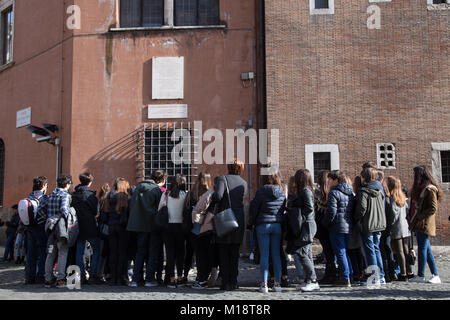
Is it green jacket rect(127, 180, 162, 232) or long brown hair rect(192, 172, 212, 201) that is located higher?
long brown hair rect(192, 172, 212, 201)

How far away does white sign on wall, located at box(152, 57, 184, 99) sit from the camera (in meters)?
A: 13.6

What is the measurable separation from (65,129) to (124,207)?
641 centimetres

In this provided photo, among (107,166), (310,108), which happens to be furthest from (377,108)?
(107,166)

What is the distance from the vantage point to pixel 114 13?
1404 cm

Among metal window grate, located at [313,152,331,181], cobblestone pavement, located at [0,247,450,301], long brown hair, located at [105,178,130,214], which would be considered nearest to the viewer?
cobblestone pavement, located at [0,247,450,301]

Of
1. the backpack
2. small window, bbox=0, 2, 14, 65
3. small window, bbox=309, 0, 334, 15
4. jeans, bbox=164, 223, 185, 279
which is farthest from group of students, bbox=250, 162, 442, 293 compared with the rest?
small window, bbox=0, 2, 14, 65

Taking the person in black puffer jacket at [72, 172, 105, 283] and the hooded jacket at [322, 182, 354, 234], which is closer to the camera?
the hooded jacket at [322, 182, 354, 234]

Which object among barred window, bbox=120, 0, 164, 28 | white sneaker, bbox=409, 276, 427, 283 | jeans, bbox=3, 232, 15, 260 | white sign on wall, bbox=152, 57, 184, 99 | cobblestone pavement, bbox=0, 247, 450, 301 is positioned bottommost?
cobblestone pavement, bbox=0, 247, 450, 301

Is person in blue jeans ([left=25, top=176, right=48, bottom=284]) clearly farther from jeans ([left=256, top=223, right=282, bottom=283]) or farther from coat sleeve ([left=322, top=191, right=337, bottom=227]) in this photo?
coat sleeve ([left=322, top=191, right=337, bottom=227])

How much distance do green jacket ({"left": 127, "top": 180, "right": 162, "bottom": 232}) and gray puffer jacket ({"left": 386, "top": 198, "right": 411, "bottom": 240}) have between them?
3.75 meters

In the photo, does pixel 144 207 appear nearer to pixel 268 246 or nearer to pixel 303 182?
pixel 268 246

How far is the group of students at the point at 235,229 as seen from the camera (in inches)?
296

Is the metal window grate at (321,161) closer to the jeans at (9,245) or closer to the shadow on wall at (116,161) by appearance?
the shadow on wall at (116,161)

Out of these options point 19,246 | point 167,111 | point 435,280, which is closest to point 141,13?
point 167,111
